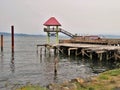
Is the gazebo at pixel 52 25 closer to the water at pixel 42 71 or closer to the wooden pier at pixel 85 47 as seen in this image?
the wooden pier at pixel 85 47

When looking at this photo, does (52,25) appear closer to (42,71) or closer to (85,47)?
(85,47)

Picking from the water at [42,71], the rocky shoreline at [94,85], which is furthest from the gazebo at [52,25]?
the rocky shoreline at [94,85]

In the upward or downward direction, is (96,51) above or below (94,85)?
above

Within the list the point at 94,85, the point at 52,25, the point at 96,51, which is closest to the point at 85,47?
the point at 96,51

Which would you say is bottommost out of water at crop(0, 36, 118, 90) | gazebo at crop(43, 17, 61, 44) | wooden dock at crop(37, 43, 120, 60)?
water at crop(0, 36, 118, 90)

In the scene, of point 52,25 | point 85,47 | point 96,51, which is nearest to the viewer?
point 96,51

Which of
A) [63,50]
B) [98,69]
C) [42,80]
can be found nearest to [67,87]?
[42,80]

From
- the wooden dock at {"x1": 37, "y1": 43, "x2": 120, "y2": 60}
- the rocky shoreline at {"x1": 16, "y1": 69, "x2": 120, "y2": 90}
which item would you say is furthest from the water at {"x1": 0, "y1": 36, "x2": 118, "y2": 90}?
the rocky shoreline at {"x1": 16, "y1": 69, "x2": 120, "y2": 90}

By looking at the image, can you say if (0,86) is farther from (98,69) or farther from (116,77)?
(98,69)

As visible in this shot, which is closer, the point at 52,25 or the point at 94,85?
the point at 94,85

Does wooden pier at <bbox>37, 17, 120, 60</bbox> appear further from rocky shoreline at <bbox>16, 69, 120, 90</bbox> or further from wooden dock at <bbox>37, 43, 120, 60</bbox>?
rocky shoreline at <bbox>16, 69, 120, 90</bbox>

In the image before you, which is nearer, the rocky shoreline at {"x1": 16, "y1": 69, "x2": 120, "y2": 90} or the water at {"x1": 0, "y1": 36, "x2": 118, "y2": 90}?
the rocky shoreline at {"x1": 16, "y1": 69, "x2": 120, "y2": 90}

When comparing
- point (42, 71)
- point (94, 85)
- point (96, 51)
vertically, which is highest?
point (96, 51)

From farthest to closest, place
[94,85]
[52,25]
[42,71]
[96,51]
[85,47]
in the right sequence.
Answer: [52,25], [85,47], [96,51], [42,71], [94,85]
